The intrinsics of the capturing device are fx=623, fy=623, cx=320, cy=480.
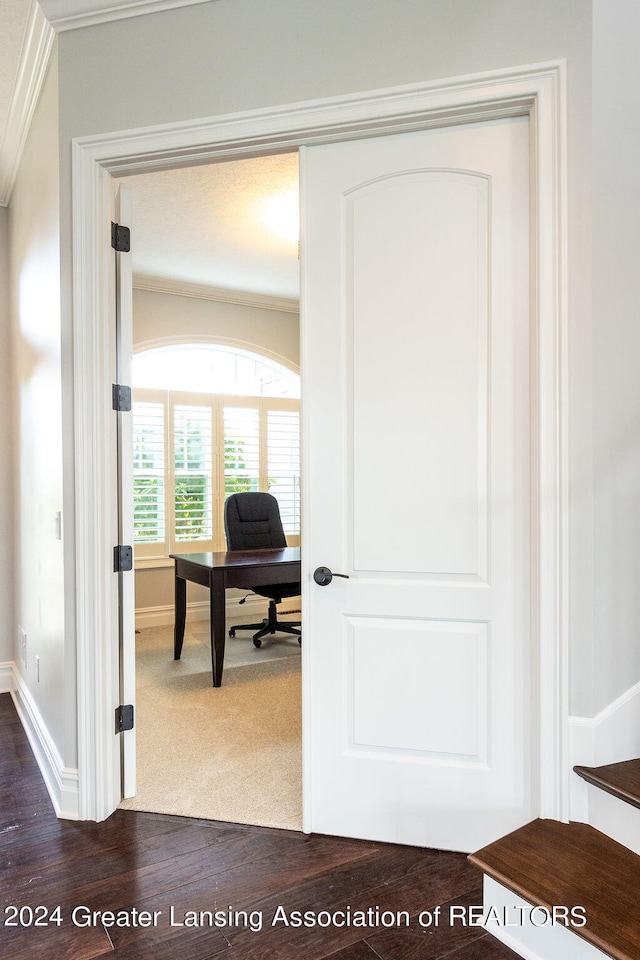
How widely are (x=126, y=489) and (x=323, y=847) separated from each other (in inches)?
55.8

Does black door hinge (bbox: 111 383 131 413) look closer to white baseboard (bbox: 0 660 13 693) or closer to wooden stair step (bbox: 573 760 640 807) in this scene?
wooden stair step (bbox: 573 760 640 807)

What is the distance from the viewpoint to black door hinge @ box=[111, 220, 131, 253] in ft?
7.64

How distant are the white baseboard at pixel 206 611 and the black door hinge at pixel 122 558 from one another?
123 inches

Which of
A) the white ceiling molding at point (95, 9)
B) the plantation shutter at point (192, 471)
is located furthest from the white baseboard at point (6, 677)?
Result: the white ceiling molding at point (95, 9)

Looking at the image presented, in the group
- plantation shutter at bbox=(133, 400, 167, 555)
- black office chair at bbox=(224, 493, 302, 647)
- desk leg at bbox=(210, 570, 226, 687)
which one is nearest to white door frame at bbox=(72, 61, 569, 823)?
desk leg at bbox=(210, 570, 226, 687)

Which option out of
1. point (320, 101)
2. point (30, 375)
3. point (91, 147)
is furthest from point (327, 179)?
point (30, 375)

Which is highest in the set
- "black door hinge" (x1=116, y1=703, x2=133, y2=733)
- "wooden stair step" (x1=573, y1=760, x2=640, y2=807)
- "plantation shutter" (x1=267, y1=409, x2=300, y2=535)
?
"plantation shutter" (x1=267, y1=409, x2=300, y2=535)

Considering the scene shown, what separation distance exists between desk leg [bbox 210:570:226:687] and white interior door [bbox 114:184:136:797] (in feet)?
4.47

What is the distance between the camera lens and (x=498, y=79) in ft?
6.00

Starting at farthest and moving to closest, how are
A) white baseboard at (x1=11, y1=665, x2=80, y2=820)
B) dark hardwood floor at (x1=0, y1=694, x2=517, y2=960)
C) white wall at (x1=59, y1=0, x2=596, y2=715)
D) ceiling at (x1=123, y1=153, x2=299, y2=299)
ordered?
ceiling at (x1=123, y1=153, x2=299, y2=299) → white baseboard at (x1=11, y1=665, x2=80, y2=820) → white wall at (x1=59, y1=0, x2=596, y2=715) → dark hardwood floor at (x1=0, y1=694, x2=517, y2=960)

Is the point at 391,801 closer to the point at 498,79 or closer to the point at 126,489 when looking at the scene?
the point at 126,489

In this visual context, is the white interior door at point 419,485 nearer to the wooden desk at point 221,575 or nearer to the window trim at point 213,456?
the wooden desk at point 221,575

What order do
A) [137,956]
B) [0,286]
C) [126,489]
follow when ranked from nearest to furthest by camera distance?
[137,956] < [126,489] < [0,286]

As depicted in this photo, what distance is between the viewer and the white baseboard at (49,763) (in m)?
2.26
